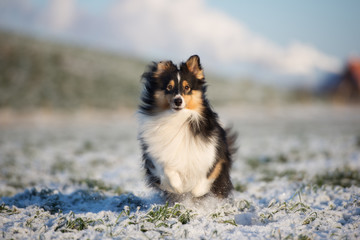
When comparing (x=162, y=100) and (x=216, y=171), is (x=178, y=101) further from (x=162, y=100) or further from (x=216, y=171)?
(x=216, y=171)

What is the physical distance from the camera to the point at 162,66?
4098 mm

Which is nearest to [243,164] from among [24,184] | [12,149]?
[24,184]

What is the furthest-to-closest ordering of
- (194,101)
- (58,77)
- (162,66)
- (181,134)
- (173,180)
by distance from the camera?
(58,77) < (162,66) < (194,101) < (181,134) < (173,180)

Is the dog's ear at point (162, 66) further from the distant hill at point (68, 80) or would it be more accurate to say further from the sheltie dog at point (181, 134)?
the distant hill at point (68, 80)

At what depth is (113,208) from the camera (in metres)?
4.23

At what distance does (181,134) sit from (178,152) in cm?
24

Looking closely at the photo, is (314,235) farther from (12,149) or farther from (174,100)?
(12,149)

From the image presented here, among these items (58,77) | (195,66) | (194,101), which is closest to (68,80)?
(58,77)

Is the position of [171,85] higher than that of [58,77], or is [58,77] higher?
[58,77]

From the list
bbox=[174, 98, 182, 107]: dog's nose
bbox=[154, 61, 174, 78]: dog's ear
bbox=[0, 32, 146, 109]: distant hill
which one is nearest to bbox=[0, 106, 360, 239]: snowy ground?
bbox=[174, 98, 182, 107]: dog's nose

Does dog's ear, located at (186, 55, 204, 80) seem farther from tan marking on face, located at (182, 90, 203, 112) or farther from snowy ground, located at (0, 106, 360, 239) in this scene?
snowy ground, located at (0, 106, 360, 239)

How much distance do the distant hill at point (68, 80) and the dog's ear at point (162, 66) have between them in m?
18.3

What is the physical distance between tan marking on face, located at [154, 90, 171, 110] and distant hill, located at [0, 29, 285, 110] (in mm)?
18562

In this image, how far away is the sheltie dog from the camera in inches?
145
